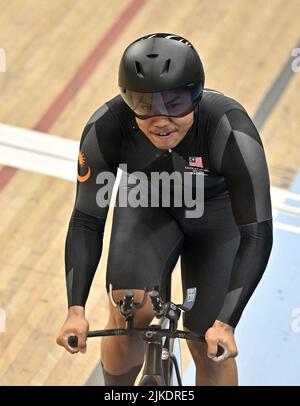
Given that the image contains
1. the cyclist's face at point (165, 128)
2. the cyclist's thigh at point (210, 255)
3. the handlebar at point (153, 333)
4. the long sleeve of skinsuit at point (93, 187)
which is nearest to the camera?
the handlebar at point (153, 333)

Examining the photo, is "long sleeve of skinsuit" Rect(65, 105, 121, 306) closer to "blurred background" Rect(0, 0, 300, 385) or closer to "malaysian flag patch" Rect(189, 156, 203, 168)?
"malaysian flag patch" Rect(189, 156, 203, 168)

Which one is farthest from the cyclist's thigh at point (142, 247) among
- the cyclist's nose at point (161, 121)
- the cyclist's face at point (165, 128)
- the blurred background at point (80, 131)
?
the blurred background at point (80, 131)

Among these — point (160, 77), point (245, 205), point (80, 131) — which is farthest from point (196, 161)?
point (80, 131)

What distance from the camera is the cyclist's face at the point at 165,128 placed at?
12.3 ft

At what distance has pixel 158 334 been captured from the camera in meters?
3.71

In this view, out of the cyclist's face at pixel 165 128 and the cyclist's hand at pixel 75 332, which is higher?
the cyclist's face at pixel 165 128

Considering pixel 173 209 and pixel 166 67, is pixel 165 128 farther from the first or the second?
pixel 173 209

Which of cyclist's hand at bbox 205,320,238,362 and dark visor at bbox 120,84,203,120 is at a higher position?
dark visor at bbox 120,84,203,120

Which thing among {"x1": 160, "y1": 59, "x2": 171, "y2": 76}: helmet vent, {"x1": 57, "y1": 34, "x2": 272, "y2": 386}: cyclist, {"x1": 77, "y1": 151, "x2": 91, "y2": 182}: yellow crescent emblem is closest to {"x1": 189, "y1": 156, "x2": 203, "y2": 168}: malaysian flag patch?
{"x1": 57, "y1": 34, "x2": 272, "y2": 386}: cyclist

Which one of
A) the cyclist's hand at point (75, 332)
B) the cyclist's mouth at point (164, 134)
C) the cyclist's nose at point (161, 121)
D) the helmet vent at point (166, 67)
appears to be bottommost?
the cyclist's hand at point (75, 332)

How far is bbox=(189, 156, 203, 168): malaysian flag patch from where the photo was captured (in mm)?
4078

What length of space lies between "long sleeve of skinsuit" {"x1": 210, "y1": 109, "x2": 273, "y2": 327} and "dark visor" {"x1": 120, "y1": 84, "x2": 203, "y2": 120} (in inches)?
9.9

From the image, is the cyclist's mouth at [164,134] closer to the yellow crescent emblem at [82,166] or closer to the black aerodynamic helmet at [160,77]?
the black aerodynamic helmet at [160,77]

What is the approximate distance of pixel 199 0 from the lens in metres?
7.99
